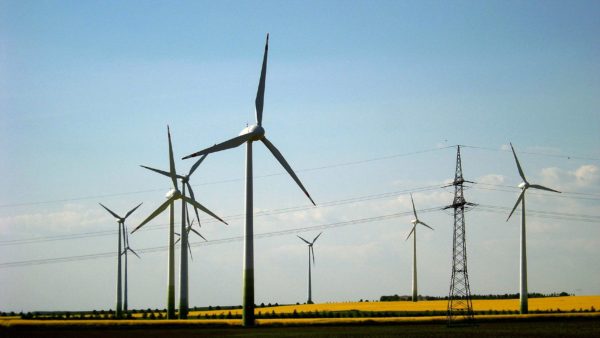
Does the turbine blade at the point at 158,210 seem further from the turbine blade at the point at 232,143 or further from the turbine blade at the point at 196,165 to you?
the turbine blade at the point at 232,143

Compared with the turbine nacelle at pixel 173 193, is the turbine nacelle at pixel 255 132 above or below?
above

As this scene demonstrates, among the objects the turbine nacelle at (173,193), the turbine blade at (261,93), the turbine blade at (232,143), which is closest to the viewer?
the turbine blade at (232,143)

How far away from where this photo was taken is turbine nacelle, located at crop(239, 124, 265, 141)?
90375 mm

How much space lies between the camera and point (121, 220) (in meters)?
143

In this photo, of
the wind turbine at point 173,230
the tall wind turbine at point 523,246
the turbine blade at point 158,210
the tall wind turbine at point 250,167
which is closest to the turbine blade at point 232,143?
the tall wind turbine at point 250,167

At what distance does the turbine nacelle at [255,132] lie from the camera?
297 ft

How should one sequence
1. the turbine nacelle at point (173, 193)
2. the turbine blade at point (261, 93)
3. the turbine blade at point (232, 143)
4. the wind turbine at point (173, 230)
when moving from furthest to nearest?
the turbine nacelle at point (173, 193) → the wind turbine at point (173, 230) → the turbine blade at point (261, 93) → the turbine blade at point (232, 143)

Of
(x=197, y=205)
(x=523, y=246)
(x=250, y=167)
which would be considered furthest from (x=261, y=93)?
(x=523, y=246)

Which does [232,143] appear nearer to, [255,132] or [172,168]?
[255,132]

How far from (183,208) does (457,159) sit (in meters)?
45.1

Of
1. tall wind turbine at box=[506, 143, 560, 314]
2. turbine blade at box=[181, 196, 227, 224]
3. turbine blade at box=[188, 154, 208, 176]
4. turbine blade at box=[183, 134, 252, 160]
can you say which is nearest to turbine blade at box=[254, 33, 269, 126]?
turbine blade at box=[183, 134, 252, 160]

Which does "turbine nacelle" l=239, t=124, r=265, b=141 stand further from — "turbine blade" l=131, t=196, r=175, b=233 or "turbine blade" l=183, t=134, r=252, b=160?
"turbine blade" l=131, t=196, r=175, b=233

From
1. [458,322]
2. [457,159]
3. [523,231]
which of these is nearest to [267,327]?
[458,322]

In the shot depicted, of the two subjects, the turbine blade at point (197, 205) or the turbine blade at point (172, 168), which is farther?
the turbine blade at point (172, 168)
